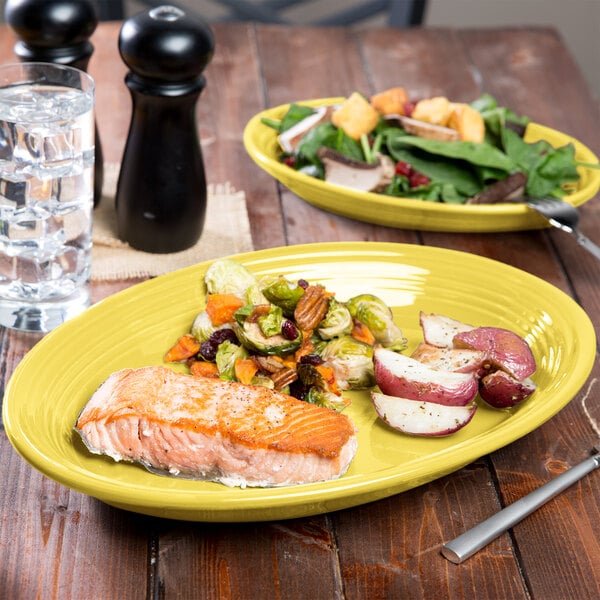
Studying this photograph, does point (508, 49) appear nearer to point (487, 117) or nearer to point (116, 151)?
point (487, 117)

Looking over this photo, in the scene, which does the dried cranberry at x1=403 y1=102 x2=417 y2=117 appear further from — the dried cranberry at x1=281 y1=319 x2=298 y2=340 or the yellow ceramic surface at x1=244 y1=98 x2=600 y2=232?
the dried cranberry at x1=281 y1=319 x2=298 y2=340

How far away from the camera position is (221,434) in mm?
1440

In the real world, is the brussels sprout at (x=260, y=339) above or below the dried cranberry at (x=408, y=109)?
above

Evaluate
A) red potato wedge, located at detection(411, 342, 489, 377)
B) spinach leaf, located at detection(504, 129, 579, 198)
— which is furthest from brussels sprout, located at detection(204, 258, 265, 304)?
spinach leaf, located at detection(504, 129, 579, 198)

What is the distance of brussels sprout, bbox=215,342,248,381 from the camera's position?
Answer: 171 centimetres

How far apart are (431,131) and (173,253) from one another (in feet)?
2.60

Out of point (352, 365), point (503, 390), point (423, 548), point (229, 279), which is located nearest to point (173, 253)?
point (229, 279)

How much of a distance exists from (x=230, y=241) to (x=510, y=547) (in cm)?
113

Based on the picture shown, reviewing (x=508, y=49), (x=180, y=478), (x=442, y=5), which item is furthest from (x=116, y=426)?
(x=442, y=5)

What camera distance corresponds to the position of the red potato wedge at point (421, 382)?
5.32 feet

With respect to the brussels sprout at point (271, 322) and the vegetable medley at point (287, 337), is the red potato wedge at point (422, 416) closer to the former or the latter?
the vegetable medley at point (287, 337)

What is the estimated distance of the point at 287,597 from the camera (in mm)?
1365

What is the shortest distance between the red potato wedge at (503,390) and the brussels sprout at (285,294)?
1.27 feet

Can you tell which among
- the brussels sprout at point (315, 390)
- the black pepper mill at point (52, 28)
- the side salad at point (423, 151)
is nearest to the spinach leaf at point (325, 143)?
the side salad at point (423, 151)
